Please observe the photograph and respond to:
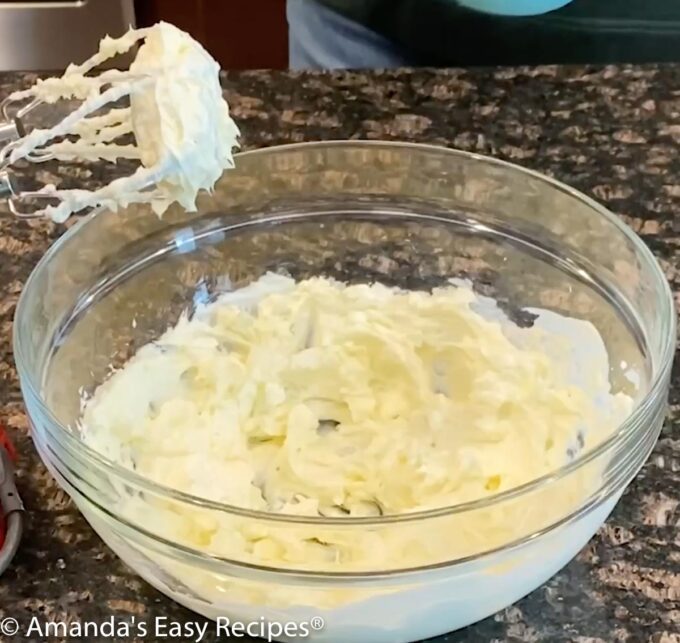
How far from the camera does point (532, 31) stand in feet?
3.92

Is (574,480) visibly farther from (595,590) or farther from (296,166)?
(296,166)

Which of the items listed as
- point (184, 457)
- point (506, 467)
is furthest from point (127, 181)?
point (506, 467)

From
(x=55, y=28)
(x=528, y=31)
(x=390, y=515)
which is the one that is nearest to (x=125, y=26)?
(x=55, y=28)

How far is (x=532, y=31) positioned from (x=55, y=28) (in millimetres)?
1073

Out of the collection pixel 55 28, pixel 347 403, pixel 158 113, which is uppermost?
pixel 158 113

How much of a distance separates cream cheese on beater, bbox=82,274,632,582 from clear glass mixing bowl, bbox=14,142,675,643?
2cm

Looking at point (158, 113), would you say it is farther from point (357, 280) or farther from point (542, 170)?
point (542, 170)

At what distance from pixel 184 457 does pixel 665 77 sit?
0.74 metres

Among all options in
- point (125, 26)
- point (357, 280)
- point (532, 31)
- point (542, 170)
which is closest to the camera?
point (357, 280)

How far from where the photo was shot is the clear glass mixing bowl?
57 cm

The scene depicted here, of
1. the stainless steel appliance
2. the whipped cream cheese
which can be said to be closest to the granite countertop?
the whipped cream cheese

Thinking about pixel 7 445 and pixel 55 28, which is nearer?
pixel 7 445

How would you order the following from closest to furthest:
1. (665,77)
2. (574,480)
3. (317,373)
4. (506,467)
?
1. (574,480)
2. (506,467)
3. (317,373)
4. (665,77)

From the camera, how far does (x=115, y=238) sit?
0.83m
